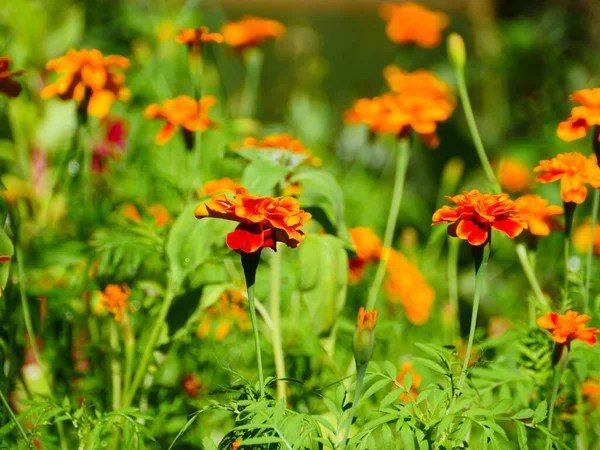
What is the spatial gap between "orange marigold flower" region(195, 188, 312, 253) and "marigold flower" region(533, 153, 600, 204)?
0.34 meters

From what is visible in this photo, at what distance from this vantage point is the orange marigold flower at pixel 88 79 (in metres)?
1.06

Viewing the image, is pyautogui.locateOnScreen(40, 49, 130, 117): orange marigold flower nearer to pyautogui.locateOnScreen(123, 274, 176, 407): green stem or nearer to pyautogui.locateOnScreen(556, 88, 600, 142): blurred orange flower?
pyautogui.locateOnScreen(123, 274, 176, 407): green stem

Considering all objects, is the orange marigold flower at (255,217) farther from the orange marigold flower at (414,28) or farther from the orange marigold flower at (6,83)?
the orange marigold flower at (414,28)

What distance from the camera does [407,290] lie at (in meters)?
1.37

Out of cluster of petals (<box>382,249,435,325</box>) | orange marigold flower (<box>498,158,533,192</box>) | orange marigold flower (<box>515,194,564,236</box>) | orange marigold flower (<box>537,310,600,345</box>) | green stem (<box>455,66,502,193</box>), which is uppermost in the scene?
green stem (<box>455,66,502,193</box>)

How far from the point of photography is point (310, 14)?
138 inches

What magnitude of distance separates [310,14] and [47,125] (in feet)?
6.30

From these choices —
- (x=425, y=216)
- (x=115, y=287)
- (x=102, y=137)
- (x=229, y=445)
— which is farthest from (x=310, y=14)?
(x=229, y=445)

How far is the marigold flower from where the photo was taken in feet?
2.85

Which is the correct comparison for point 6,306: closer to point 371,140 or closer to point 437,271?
point 371,140

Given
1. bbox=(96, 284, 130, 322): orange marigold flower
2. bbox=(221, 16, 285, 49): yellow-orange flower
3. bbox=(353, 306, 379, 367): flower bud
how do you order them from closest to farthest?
bbox=(353, 306, 379, 367): flower bud → bbox=(96, 284, 130, 322): orange marigold flower → bbox=(221, 16, 285, 49): yellow-orange flower

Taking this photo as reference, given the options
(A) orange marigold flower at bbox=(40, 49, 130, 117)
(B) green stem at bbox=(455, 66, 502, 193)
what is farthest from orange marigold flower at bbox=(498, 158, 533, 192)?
(A) orange marigold flower at bbox=(40, 49, 130, 117)

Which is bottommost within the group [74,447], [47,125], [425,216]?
[425,216]

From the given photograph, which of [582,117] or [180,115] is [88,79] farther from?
[582,117]
